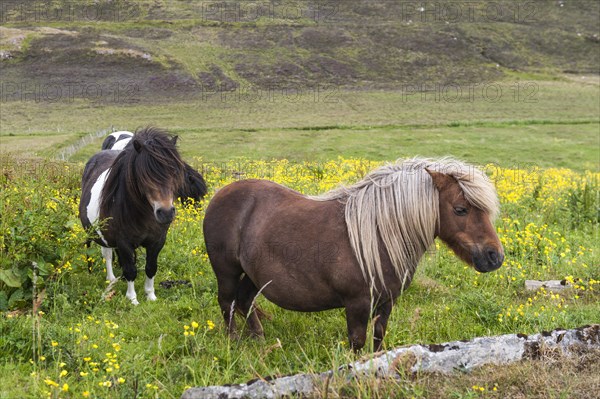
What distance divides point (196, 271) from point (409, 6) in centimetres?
10559

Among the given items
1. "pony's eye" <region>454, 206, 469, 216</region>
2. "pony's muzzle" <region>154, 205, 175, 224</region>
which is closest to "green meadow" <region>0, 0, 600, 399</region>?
"pony's muzzle" <region>154, 205, 175, 224</region>

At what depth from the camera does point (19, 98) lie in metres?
52.9

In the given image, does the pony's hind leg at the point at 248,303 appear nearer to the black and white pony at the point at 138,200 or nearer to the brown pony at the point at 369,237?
the brown pony at the point at 369,237

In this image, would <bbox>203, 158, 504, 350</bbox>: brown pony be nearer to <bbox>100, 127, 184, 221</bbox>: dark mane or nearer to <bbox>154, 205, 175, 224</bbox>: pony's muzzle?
<bbox>154, 205, 175, 224</bbox>: pony's muzzle

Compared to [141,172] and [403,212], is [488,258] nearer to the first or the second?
[403,212]

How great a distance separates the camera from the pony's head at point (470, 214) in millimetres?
4430

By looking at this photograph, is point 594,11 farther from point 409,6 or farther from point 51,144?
point 51,144

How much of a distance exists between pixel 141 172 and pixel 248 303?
2108 millimetres

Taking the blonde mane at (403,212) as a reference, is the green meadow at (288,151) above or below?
below

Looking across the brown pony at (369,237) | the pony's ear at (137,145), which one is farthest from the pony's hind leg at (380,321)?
the pony's ear at (137,145)

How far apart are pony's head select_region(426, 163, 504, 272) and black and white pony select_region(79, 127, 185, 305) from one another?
10.6 feet

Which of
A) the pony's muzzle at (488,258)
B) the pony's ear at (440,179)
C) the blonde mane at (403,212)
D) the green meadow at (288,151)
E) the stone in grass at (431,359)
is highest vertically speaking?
the pony's ear at (440,179)

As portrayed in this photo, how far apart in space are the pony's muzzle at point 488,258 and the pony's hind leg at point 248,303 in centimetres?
233

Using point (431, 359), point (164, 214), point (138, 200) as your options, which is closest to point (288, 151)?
point (138, 200)
